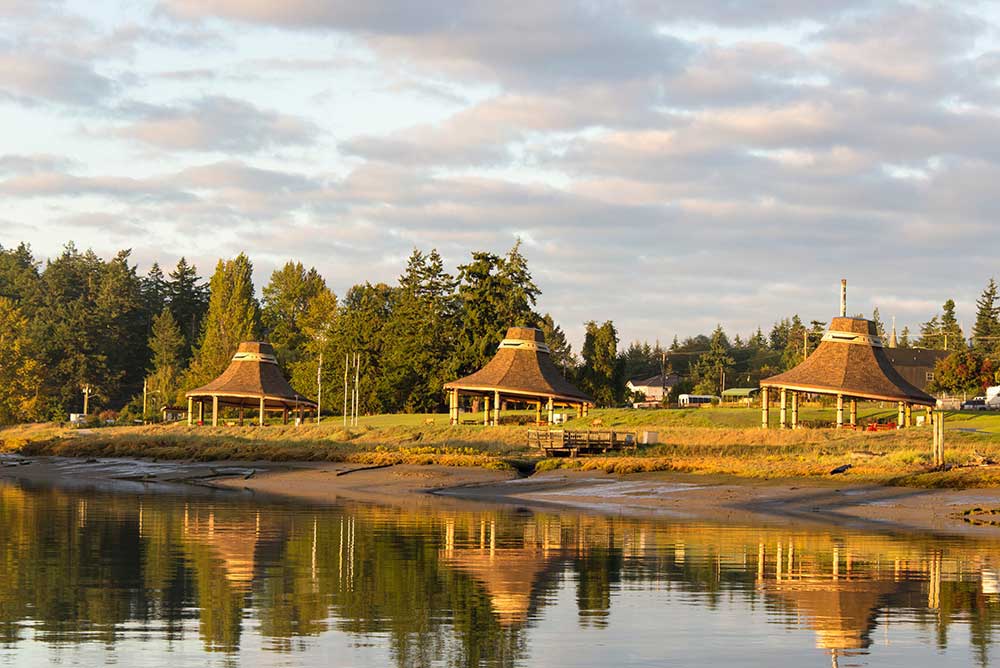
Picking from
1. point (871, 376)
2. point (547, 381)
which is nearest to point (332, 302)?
point (547, 381)

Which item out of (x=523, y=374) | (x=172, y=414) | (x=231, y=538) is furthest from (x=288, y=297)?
(x=231, y=538)

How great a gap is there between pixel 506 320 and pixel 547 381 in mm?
20844

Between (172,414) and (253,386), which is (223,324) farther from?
(253,386)

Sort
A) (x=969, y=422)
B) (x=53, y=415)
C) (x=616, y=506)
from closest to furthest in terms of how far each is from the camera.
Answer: (x=616, y=506)
(x=969, y=422)
(x=53, y=415)

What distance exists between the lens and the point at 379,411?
10719 centimetres

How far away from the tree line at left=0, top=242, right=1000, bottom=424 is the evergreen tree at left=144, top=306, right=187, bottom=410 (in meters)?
0.21

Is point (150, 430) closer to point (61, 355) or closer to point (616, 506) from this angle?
point (616, 506)

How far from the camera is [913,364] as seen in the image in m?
136

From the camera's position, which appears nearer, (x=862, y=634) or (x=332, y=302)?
(x=862, y=634)

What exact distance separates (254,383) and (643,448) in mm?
42360

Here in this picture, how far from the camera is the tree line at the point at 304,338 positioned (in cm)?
10531

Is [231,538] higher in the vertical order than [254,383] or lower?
lower

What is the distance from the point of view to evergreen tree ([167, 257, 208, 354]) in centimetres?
16188

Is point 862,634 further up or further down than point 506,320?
further down
